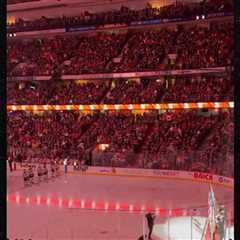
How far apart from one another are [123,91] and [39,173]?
7928 millimetres

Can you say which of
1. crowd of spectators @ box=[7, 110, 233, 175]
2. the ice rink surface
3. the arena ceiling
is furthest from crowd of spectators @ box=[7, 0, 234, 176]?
the ice rink surface

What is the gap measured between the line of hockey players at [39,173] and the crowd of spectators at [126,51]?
7.34m

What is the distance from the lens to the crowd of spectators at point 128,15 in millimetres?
22375

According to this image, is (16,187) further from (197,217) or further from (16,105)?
(16,105)

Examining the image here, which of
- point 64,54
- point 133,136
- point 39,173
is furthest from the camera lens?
point 64,54

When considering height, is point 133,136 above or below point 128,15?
below

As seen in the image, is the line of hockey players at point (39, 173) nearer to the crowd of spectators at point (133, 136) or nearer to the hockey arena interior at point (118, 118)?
the hockey arena interior at point (118, 118)

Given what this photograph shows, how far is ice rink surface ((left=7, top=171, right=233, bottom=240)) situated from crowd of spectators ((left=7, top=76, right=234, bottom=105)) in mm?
5364

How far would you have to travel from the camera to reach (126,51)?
25047mm

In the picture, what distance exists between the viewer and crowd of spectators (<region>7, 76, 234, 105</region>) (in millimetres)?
20219

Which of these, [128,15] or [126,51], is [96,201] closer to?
[126,51]

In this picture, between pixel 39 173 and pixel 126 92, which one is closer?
pixel 39 173

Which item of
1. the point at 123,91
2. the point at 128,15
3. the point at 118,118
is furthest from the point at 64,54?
the point at 118,118

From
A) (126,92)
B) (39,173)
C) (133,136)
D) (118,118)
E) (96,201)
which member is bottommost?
(96,201)
